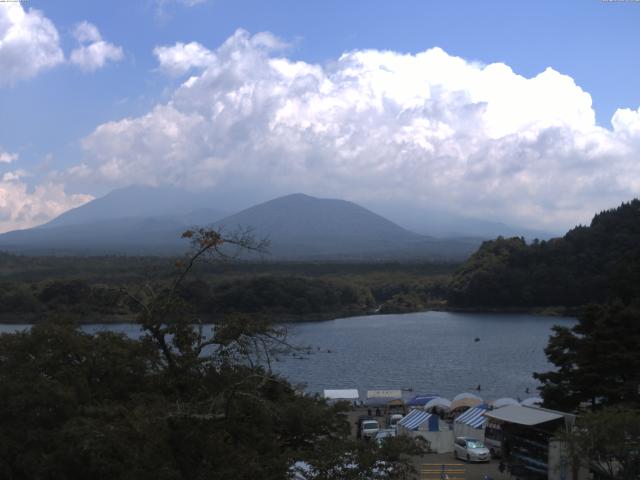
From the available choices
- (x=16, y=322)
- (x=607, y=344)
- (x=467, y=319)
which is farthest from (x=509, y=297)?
(x=607, y=344)

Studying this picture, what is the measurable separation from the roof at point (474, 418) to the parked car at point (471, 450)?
1010 mm

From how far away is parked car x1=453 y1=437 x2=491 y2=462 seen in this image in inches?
349

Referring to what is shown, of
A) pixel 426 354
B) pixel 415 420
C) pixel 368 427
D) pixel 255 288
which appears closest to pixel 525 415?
pixel 415 420

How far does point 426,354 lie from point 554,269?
1513 centimetres

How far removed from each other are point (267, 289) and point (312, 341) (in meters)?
7.89

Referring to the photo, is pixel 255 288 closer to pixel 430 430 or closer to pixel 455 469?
pixel 430 430

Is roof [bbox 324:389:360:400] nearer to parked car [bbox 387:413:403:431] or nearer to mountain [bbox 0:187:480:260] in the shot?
parked car [bbox 387:413:403:431]

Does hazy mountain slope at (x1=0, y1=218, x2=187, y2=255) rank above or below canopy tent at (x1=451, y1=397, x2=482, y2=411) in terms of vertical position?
above

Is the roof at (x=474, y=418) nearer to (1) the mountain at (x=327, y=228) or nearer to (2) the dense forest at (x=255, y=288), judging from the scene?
(2) the dense forest at (x=255, y=288)

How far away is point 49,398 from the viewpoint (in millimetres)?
5035

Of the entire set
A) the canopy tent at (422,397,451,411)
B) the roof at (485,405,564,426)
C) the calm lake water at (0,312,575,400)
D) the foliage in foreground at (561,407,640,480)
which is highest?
the foliage in foreground at (561,407,640,480)

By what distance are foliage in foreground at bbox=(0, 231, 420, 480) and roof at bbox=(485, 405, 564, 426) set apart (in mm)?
3004

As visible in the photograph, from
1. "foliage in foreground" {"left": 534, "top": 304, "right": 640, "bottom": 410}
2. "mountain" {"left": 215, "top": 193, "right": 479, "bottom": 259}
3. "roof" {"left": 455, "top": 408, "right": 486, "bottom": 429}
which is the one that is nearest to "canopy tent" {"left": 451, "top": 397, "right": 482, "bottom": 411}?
"roof" {"left": 455, "top": 408, "right": 486, "bottom": 429}

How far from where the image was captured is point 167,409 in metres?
3.83
